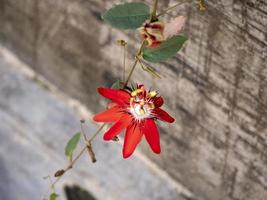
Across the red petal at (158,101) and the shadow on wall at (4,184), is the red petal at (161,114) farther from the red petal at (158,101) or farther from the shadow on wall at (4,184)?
the shadow on wall at (4,184)

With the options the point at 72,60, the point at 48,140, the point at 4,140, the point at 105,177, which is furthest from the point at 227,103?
the point at 4,140

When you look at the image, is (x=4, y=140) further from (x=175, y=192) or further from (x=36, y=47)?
(x=175, y=192)

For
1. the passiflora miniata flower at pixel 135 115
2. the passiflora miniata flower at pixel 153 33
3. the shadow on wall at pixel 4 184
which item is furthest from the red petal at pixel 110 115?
the shadow on wall at pixel 4 184

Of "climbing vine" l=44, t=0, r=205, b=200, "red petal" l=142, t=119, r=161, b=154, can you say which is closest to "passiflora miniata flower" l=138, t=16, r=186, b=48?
"climbing vine" l=44, t=0, r=205, b=200

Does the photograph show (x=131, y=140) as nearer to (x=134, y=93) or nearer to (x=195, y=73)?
(x=134, y=93)

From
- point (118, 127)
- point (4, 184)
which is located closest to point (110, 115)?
point (118, 127)
